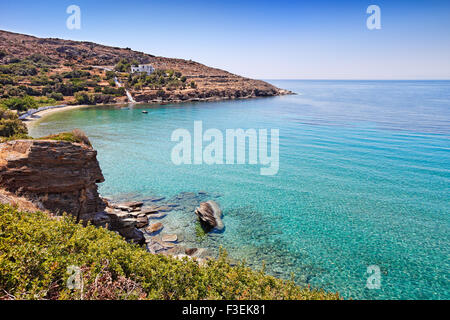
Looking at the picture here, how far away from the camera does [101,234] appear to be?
10305 millimetres

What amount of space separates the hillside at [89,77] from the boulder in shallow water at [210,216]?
75576 mm

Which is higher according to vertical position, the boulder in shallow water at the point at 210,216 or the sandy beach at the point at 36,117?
the sandy beach at the point at 36,117

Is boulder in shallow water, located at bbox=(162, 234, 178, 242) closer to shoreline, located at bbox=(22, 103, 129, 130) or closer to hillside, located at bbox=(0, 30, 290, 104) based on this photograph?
shoreline, located at bbox=(22, 103, 129, 130)

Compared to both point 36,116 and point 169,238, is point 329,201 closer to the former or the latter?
point 169,238

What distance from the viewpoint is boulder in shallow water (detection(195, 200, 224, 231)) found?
18395 mm

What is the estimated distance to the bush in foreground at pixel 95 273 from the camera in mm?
6211

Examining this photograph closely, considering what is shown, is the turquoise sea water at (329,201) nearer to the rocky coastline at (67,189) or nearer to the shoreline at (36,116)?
the rocky coastline at (67,189)

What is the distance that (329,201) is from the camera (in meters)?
22.3

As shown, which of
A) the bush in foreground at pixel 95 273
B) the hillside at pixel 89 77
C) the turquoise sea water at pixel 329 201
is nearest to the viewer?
the bush in foreground at pixel 95 273

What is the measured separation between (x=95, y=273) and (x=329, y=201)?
1996 cm

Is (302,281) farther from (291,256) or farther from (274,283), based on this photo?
(274,283)

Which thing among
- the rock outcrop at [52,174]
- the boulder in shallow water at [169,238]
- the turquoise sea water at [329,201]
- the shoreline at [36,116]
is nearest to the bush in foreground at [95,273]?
the rock outcrop at [52,174]

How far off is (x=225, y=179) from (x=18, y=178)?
60.0 feet

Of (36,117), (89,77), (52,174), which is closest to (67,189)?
(52,174)
